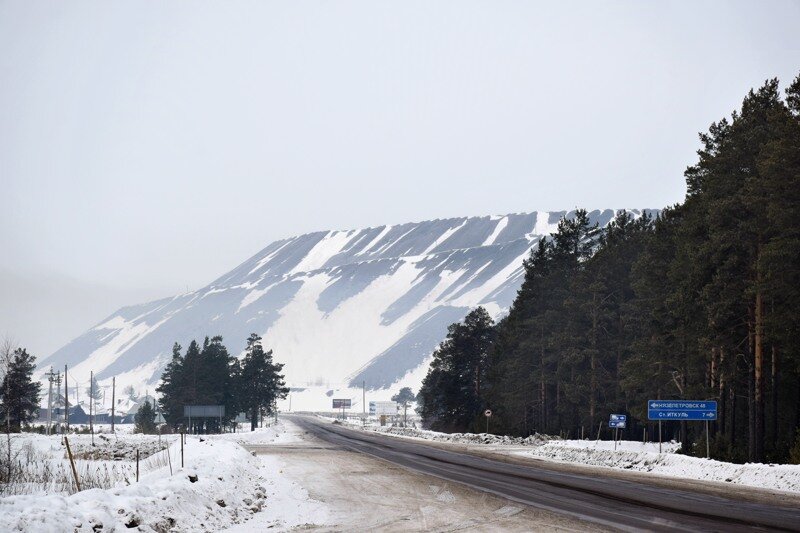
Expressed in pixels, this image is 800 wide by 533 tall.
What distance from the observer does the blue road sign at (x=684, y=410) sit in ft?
127

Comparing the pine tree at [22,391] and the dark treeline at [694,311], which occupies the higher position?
the dark treeline at [694,311]

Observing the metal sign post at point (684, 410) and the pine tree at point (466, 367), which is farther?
the pine tree at point (466, 367)

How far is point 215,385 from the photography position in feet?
395

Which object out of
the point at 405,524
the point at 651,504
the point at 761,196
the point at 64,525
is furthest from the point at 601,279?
the point at 64,525

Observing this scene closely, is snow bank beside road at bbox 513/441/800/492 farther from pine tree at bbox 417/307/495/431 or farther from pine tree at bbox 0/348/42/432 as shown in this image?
pine tree at bbox 0/348/42/432

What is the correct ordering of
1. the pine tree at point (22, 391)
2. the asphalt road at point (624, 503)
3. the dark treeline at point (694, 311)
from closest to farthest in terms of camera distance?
the asphalt road at point (624, 503), the dark treeline at point (694, 311), the pine tree at point (22, 391)

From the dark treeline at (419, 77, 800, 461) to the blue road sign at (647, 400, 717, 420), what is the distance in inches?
68.0

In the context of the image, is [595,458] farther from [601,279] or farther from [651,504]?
[601,279]

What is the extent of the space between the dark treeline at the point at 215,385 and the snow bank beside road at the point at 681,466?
7653 centimetres

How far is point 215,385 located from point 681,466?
312 ft

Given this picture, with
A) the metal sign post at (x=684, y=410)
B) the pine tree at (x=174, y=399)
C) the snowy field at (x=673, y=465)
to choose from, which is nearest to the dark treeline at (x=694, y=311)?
the metal sign post at (x=684, y=410)

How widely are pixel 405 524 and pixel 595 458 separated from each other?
85.7 feet

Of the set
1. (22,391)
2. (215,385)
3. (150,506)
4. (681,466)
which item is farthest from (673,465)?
(215,385)

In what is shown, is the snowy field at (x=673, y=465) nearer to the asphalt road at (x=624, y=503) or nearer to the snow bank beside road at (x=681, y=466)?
the snow bank beside road at (x=681, y=466)
